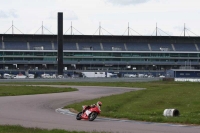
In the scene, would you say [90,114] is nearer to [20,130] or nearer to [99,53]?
[20,130]

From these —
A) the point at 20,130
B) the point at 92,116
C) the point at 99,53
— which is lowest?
the point at 20,130

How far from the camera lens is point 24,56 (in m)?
153

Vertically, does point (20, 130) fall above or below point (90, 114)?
below

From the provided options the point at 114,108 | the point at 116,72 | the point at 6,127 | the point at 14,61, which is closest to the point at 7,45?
the point at 14,61

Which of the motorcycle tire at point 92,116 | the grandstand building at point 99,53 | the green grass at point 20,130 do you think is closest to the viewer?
the green grass at point 20,130

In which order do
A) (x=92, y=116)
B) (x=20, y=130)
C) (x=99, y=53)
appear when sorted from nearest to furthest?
(x=20, y=130) → (x=92, y=116) → (x=99, y=53)

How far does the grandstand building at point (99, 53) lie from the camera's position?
153750 millimetres

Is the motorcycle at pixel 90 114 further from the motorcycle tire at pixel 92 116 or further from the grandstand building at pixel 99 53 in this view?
the grandstand building at pixel 99 53

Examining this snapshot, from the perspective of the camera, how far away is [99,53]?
15588 centimetres

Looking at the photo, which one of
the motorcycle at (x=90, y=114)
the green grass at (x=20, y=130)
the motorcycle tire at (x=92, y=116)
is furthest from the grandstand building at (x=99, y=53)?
the green grass at (x=20, y=130)

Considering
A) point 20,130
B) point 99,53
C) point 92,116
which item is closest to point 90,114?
point 92,116

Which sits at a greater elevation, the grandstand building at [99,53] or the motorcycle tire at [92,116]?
the grandstand building at [99,53]

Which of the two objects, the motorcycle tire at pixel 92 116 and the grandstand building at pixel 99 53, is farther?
the grandstand building at pixel 99 53

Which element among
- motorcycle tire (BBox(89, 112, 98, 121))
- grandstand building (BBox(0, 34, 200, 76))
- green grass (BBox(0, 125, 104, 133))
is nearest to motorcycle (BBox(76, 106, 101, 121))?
motorcycle tire (BBox(89, 112, 98, 121))
